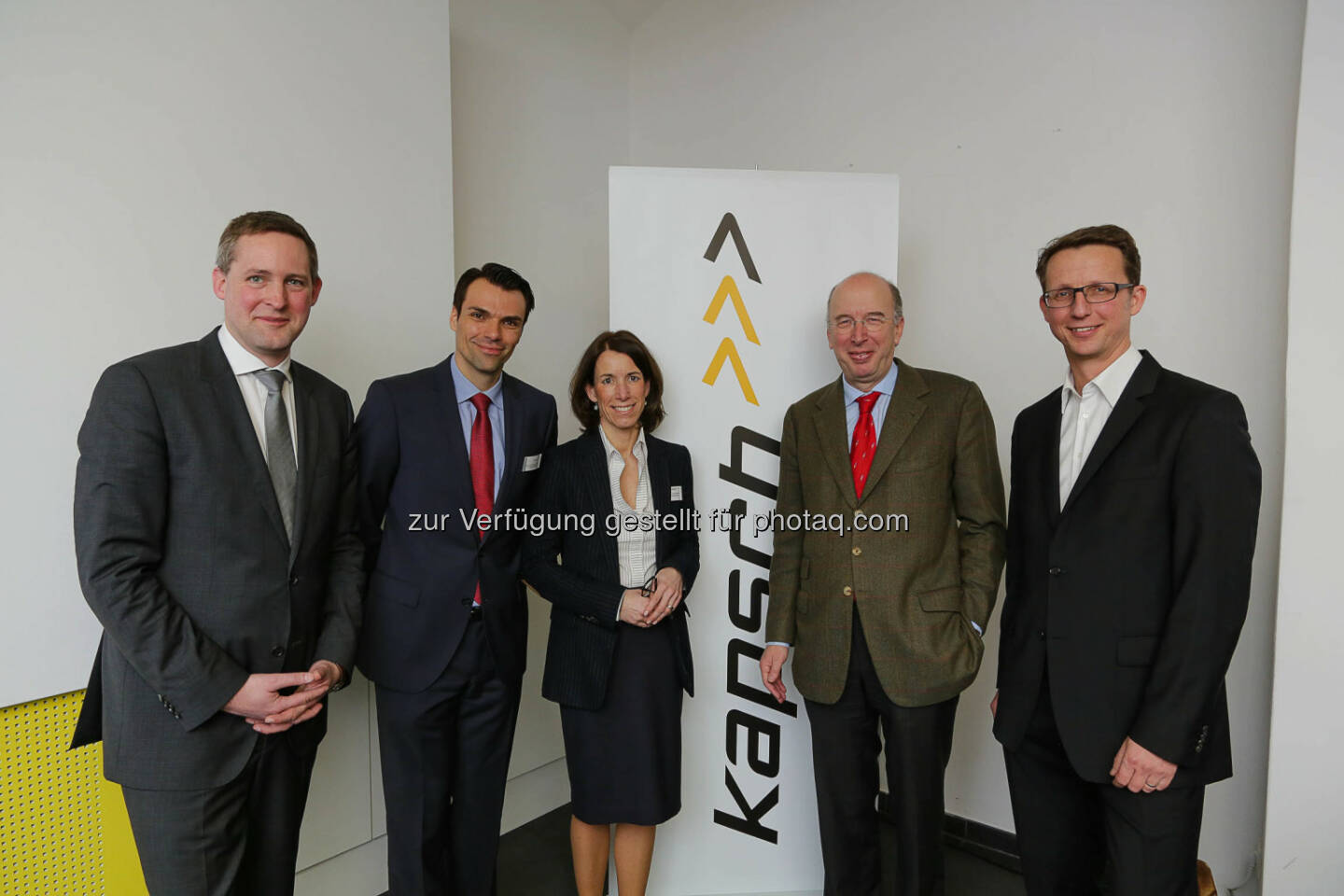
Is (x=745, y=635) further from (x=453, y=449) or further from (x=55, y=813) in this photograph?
(x=55, y=813)

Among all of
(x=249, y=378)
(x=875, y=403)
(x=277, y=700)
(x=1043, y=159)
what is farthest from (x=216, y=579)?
(x=1043, y=159)

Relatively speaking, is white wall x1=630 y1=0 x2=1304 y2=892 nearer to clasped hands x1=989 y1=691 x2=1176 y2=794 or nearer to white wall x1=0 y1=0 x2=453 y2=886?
clasped hands x1=989 y1=691 x2=1176 y2=794

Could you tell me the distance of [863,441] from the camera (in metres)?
2.47

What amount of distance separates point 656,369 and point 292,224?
118 centimetres

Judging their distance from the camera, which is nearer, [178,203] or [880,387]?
[178,203]

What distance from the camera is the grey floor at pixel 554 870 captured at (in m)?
3.02

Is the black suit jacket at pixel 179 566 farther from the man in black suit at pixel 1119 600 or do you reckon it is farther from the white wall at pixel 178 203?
the man in black suit at pixel 1119 600

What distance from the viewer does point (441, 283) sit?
10.1 ft

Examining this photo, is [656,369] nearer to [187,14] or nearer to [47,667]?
[187,14]

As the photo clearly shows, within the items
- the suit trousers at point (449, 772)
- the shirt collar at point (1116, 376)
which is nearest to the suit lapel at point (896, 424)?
the shirt collar at point (1116, 376)

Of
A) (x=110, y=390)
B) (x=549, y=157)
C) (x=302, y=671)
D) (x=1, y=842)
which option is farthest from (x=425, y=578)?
(x=549, y=157)

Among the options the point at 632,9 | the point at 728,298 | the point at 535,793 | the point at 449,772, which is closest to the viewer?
the point at 449,772

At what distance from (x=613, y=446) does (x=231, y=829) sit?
143 cm

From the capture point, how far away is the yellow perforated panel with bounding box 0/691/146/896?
2.09 metres
